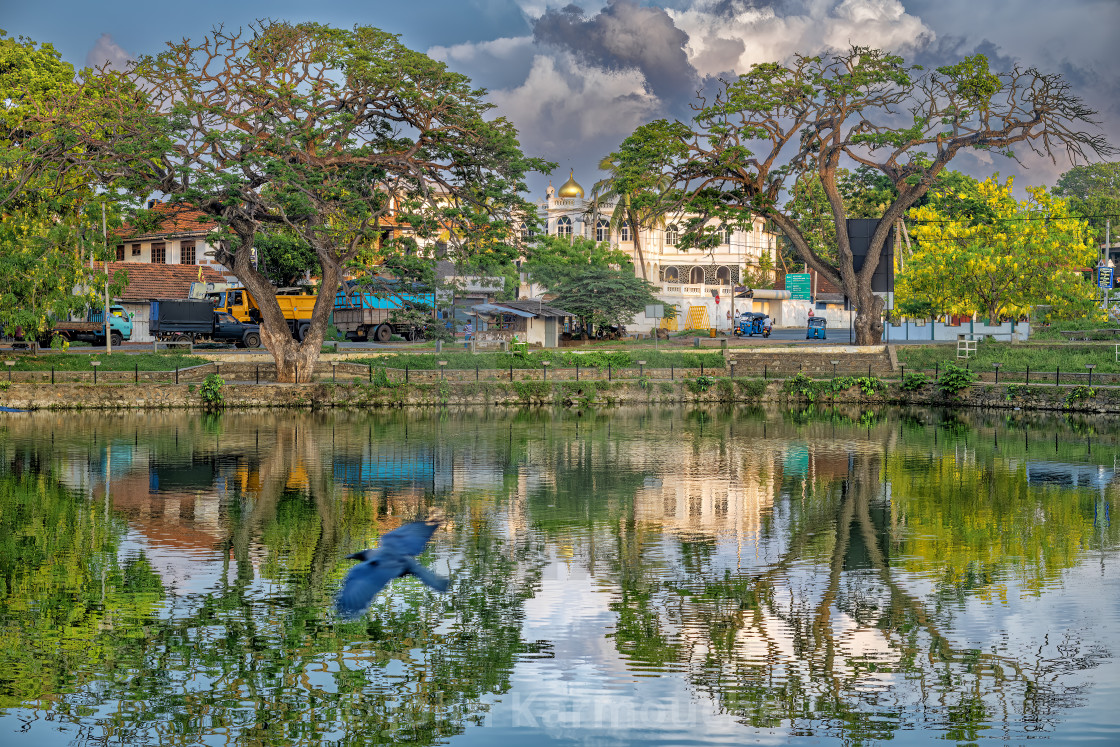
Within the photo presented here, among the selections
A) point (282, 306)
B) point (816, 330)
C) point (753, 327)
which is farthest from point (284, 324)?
point (753, 327)

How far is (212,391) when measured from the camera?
3716 cm

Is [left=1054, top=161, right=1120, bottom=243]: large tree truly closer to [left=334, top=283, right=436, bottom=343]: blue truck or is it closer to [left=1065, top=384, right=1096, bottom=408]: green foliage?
[left=1065, top=384, right=1096, bottom=408]: green foliage

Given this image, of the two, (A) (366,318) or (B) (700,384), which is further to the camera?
(A) (366,318)

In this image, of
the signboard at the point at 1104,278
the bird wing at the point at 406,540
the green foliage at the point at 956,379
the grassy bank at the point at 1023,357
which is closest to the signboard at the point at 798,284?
the signboard at the point at 1104,278

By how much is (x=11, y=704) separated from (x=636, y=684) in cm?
557

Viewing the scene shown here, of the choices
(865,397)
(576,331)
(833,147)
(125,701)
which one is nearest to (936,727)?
(125,701)

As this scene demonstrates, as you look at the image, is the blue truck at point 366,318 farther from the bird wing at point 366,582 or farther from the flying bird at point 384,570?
the bird wing at point 366,582

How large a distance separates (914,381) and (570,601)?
3004 centimetres

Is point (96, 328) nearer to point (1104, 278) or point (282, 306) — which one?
point (282, 306)

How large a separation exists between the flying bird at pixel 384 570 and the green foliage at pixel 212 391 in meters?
27.5

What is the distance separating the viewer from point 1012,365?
40.6 meters

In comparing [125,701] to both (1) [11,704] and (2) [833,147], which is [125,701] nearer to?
(1) [11,704]

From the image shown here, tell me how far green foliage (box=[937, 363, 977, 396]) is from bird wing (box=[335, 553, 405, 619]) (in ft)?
107

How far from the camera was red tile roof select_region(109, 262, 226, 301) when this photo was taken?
5662cm
